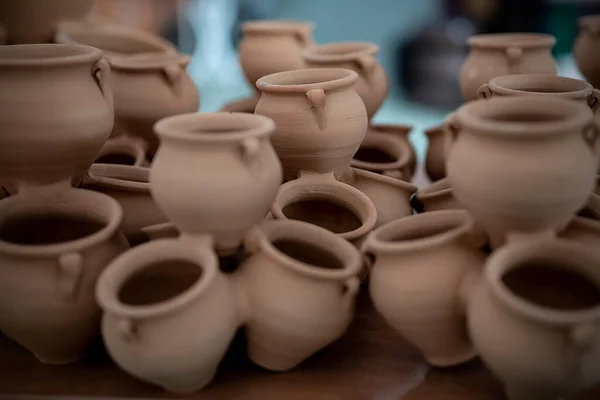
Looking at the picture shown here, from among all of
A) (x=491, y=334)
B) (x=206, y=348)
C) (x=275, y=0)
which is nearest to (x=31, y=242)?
(x=206, y=348)

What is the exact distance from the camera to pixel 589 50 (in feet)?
5.76

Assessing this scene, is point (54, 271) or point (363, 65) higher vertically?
point (363, 65)

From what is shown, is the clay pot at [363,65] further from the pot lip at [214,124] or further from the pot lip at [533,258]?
the pot lip at [533,258]

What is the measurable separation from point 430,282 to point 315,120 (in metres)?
0.40

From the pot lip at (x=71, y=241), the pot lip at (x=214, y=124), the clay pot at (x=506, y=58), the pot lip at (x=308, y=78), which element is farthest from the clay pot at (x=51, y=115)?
the clay pot at (x=506, y=58)

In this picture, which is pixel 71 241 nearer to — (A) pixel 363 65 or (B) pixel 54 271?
(B) pixel 54 271

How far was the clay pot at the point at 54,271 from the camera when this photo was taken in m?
1.05

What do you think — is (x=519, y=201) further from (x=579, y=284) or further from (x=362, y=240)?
(x=362, y=240)

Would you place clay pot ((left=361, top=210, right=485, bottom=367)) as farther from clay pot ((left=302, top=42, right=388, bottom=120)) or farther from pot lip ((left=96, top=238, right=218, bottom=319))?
clay pot ((left=302, top=42, right=388, bottom=120))

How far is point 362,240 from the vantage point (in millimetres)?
1208

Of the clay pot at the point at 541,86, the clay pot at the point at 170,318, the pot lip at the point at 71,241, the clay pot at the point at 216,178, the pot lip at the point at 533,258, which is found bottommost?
the clay pot at the point at 170,318

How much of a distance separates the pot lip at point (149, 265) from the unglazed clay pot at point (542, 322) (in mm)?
399

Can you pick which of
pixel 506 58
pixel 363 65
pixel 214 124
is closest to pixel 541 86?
pixel 506 58

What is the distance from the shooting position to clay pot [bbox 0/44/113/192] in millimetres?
1098
